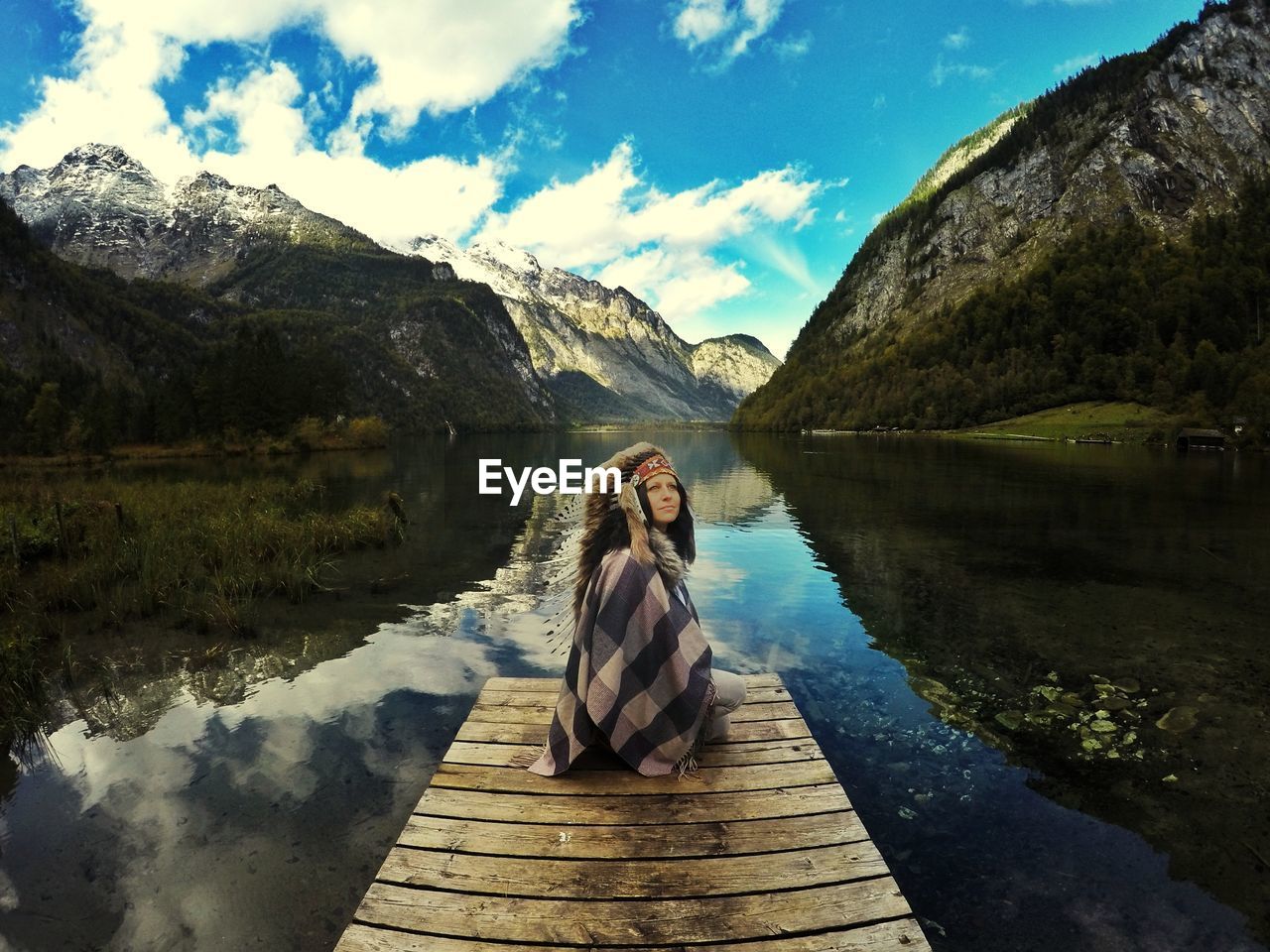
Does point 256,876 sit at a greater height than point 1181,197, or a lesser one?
lesser

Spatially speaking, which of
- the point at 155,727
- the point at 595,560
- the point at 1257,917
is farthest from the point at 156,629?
the point at 1257,917

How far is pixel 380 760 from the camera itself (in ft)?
28.7

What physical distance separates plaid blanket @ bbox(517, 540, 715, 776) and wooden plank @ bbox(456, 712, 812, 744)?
2.41 feet

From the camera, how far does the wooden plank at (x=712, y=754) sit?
6.13 metres

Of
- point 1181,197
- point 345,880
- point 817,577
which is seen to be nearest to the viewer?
point 345,880

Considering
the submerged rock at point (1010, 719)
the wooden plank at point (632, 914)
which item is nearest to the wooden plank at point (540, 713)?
the wooden plank at point (632, 914)

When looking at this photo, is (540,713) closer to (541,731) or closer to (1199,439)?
(541,731)

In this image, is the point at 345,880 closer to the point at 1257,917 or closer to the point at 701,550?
the point at 1257,917

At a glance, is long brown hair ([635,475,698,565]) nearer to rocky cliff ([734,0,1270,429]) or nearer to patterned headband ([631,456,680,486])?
patterned headband ([631,456,680,486])

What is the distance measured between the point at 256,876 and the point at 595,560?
4658mm

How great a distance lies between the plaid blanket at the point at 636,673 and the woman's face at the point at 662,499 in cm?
20

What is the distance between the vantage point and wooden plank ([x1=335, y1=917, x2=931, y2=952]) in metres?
3.84

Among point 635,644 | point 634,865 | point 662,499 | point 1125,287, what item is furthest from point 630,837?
point 1125,287

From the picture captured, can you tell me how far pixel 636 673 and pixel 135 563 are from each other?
1691cm
